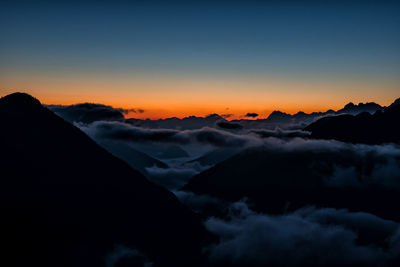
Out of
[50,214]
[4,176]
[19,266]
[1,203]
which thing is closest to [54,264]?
[19,266]

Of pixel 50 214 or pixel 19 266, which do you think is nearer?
pixel 19 266

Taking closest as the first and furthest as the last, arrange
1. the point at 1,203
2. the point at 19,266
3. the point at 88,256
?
the point at 19,266
the point at 1,203
the point at 88,256

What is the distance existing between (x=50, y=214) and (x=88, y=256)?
120 feet

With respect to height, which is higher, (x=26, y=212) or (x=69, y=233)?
(x=26, y=212)

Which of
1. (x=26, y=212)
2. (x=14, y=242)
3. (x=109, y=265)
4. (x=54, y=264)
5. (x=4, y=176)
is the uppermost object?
(x=4, y=176)

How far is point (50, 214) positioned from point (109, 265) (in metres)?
50.5

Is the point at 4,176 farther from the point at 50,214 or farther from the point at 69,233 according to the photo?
the point at 69,233

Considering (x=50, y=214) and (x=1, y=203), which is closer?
(x=1, y=203)

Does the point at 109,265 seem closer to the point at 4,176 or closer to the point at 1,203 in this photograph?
the point at 1,203

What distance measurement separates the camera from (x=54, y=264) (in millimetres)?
172000

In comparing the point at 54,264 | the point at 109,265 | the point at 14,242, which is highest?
the point at 14,242

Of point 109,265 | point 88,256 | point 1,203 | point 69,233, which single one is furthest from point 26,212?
point 109,265

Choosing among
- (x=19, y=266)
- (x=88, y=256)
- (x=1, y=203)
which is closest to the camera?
(x=19, y=266)

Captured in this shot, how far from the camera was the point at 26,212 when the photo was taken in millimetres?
187125
